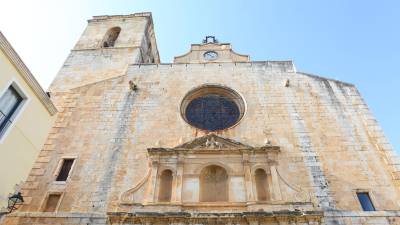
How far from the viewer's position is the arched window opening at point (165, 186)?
834 cm

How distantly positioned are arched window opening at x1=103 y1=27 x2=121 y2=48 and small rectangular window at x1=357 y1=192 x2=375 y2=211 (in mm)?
12589

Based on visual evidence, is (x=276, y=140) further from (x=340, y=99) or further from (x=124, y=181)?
(x=124, y=181)

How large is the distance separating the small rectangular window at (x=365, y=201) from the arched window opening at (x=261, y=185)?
2370mm

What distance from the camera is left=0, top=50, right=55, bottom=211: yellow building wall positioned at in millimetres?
7453

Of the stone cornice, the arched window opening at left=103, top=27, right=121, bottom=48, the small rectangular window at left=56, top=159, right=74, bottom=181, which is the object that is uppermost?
the arched window opening at left=103, top=27, right=121, bottom=48

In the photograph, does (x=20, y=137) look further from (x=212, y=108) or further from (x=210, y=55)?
(x=210, y=55)

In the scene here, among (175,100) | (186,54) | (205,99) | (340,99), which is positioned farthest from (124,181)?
(340,99)

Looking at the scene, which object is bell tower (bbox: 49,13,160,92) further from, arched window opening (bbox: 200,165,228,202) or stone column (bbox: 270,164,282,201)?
stone column (bbox: 270,164,282,201)

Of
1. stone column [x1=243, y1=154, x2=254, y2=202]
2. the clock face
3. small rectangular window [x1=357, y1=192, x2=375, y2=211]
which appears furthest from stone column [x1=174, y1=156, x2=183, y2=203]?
the clock face

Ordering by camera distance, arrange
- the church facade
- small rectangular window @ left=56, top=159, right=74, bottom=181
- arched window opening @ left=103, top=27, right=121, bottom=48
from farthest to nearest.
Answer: arched window opening @ left=103, top=27, right=121, bottom=48 → small rectangular window @ left=56, top=159, right=74, bottom=181 → the church facade

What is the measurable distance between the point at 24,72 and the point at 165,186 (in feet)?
15.2

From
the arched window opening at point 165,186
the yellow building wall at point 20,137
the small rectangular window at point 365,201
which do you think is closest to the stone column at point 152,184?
the arched window opening at point 165,186

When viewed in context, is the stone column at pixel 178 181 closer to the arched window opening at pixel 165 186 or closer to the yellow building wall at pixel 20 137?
the arched window opening at pixel 165 186

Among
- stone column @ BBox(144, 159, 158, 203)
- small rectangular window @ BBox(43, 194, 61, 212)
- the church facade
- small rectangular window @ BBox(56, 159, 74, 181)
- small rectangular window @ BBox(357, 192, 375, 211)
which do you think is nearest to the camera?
the church facade
